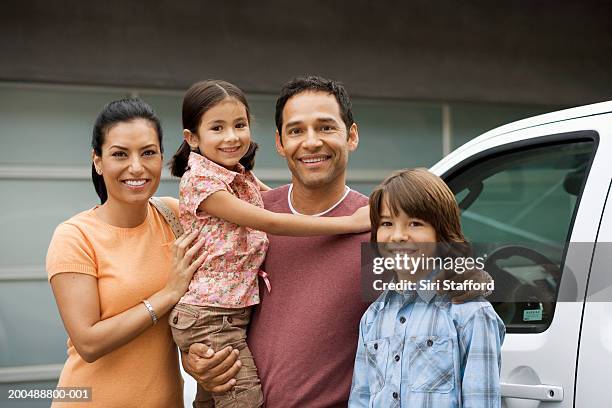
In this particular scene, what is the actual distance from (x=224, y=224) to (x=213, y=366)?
1.47 ft

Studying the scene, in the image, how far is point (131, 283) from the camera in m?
2.38

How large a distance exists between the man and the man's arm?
40 centimetres

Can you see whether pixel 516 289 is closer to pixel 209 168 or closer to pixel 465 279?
pixel 465 279

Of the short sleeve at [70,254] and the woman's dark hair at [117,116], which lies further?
the woman's dark hair at [117,116]

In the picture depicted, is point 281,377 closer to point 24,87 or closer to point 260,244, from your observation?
point 260,244

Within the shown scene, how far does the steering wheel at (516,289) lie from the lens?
2.66 meters

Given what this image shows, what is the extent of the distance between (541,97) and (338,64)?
2.30m

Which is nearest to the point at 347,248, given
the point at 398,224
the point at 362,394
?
the point at 398,224

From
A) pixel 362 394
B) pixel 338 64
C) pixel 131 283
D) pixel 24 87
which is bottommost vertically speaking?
pixel 362 394

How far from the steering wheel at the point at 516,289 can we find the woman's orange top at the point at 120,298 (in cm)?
116

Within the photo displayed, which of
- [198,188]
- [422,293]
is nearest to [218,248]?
[198,188]

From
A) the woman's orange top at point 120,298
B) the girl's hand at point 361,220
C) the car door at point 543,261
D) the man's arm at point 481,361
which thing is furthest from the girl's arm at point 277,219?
the car door at point 543,261

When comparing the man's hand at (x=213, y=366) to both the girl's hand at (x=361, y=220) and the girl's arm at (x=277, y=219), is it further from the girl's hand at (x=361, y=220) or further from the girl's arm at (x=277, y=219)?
the girl's hand at (x=361, y=220)

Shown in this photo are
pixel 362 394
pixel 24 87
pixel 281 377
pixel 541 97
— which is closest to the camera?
pixel 362 394
